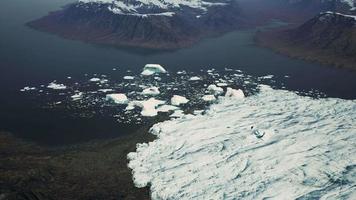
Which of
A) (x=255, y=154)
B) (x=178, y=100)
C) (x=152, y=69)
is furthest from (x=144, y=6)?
(x=255, y=154)

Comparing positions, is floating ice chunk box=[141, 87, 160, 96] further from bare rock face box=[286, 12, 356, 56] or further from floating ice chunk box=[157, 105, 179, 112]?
bare rock face box=[286, 12, 356, 56]

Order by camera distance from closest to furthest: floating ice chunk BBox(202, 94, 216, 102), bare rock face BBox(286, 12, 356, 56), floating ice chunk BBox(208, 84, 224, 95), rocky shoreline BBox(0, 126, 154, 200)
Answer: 1. rocky shoreline BBox(0, 126, 154, 200)
2. floating ice chunk BBox(202, 94, 216, 102)
3. floating ice chunk BBox(208, 84, 224, 95)
4. bare rock face BBox(286, 12, 356, 56)

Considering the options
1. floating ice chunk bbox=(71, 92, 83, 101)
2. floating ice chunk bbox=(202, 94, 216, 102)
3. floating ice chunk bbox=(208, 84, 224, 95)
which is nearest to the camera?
floating ice chunk bbox=(71, 92, 83, 101)

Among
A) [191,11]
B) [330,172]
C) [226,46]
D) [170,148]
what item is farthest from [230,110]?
[191,11]

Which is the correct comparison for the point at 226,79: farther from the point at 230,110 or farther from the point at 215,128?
the point at 215,128

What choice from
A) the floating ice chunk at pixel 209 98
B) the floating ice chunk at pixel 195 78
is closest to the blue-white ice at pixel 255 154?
the floating ice chunk at pixel 209 98

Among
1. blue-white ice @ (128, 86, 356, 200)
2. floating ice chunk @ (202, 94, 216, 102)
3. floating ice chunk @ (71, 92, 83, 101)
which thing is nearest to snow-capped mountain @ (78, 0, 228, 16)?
floating ice chunk @ (71, 92, 83, 101)

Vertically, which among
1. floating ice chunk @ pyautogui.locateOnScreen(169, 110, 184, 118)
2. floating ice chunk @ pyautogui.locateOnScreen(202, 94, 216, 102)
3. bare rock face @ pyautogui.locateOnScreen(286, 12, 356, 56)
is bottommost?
floating ice chunk @ pyautogui.locateOnScreen(169, 110, 184, 118)
